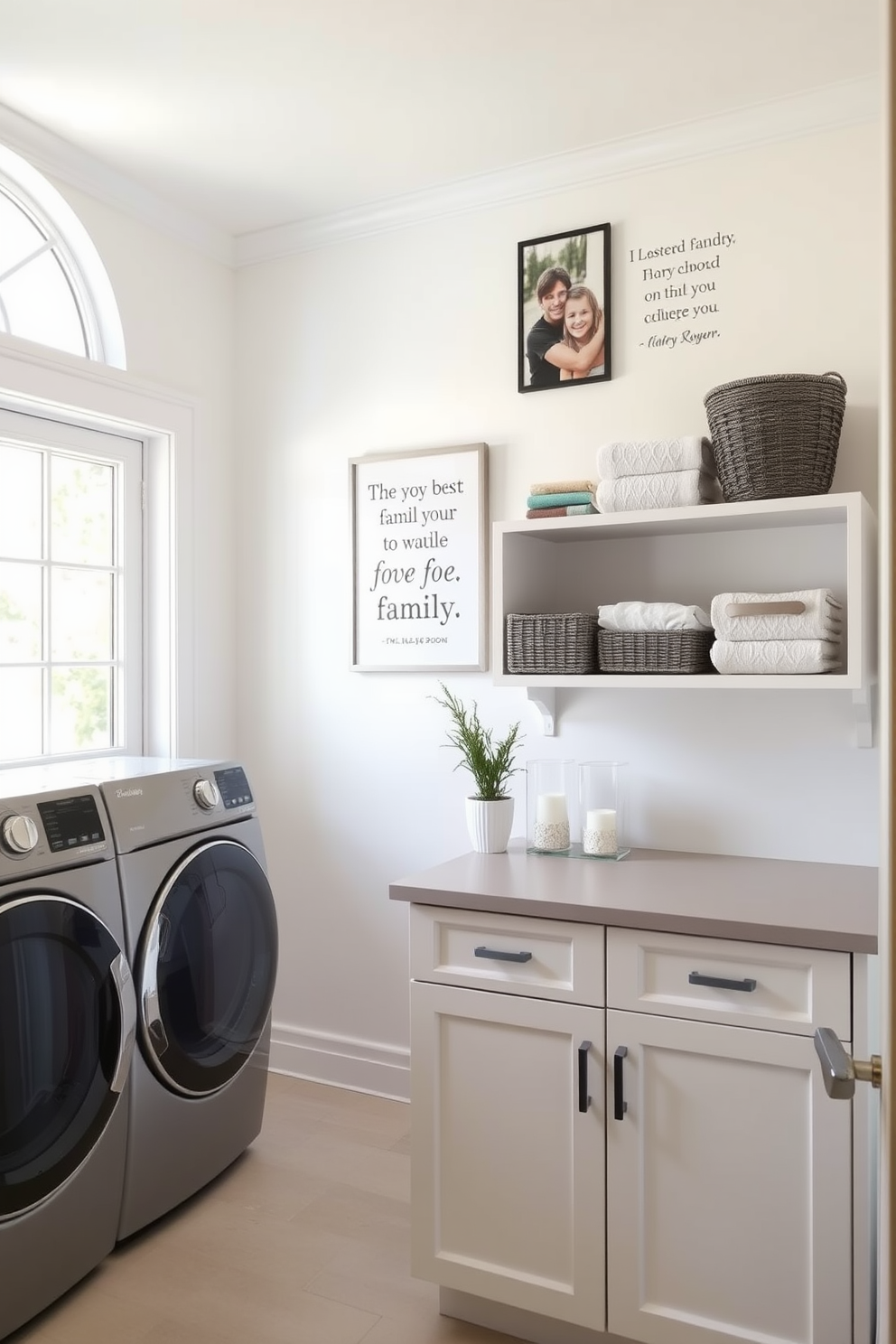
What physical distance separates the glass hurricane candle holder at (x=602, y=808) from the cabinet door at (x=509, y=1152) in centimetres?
50

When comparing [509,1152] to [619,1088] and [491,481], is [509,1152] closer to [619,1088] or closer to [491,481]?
[619,1088]

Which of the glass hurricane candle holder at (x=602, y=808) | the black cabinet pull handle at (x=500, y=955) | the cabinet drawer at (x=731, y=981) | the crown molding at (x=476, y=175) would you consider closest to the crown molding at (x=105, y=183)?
the crown molding at (x=476, y=175)

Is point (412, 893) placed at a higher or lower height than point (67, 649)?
lower

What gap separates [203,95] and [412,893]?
1905mm

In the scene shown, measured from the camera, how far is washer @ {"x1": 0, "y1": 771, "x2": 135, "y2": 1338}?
5.94ft

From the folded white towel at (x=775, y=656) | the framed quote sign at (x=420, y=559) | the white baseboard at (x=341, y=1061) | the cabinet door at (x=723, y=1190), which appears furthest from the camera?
the white baseboard at (x=341, y=1061)

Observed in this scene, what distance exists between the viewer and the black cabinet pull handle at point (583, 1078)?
183cm

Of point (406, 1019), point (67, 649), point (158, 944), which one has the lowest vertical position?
point (406, 1019)

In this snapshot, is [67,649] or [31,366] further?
[67,649]

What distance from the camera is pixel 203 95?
2326 mm

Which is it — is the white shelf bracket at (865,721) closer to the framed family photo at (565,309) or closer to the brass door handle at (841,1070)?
the framed family photo at (565,309)

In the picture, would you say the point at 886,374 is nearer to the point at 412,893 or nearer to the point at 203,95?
the point at 412,893

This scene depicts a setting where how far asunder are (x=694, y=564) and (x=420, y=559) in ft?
2.61

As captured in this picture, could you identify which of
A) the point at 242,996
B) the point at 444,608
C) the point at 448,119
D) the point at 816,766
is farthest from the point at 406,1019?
the point at 448,119
